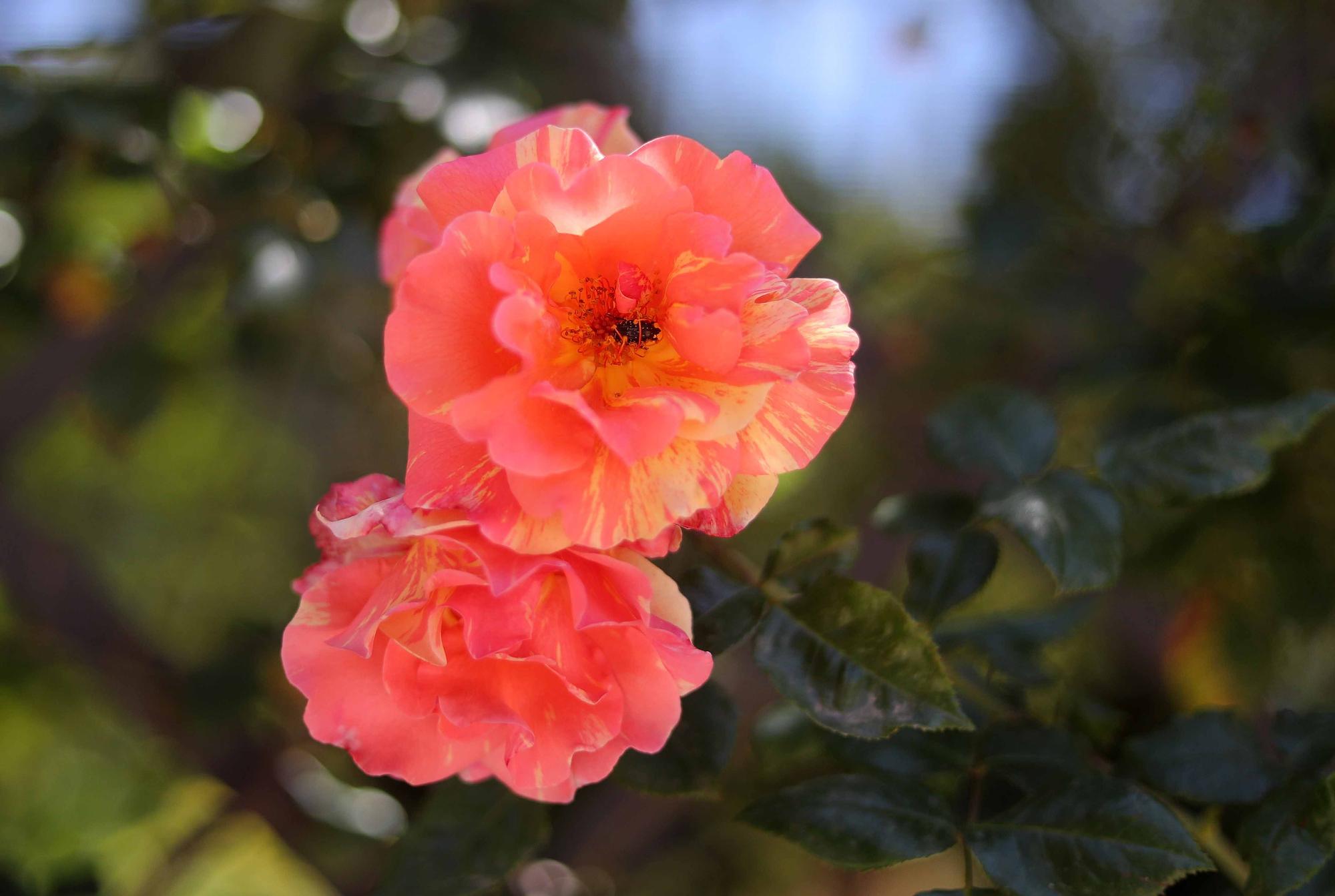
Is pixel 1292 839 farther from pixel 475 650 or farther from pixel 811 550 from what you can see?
pixel 475 650

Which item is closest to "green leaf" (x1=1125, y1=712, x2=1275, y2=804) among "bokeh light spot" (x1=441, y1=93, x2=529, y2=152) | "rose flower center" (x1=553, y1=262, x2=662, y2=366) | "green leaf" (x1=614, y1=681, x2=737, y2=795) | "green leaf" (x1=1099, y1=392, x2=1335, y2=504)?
"green leaf" (x1=1099, y1=392, x2=1335, y2=504)

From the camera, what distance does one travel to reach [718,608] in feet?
1.35

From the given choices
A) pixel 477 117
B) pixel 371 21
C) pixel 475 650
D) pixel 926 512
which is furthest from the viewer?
pixel 371 21

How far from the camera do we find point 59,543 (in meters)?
1.04

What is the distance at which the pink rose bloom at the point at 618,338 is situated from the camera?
0.31 meters

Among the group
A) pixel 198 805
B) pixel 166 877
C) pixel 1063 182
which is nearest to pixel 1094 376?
pixel 1063 182

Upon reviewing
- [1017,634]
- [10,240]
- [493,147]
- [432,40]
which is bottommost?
[10,240]

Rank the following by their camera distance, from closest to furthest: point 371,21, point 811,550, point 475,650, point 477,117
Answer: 1. point 475,650
2. point 811,550
3. point 477,117
4. point 371,21

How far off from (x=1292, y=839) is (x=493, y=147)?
→ 1.49 ft

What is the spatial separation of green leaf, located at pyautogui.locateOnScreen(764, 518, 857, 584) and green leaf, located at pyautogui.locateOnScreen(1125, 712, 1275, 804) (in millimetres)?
196

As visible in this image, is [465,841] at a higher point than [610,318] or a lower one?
lower

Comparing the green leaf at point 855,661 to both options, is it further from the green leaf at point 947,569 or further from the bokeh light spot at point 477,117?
the bokeh light spot at point 477,117

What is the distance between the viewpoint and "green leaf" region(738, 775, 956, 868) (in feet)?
1.30

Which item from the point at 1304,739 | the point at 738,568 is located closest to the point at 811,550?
the point at 738,568
